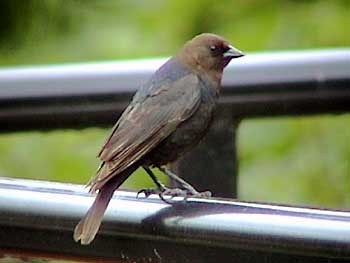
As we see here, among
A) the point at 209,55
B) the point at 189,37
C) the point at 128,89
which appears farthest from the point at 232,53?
the point at 189,37

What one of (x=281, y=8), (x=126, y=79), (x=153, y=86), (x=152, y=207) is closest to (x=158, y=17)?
(x=281, y=8)

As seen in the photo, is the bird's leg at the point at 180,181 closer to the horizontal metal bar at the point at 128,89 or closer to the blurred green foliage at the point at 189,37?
the horizontal metal bar at the point at 128,89

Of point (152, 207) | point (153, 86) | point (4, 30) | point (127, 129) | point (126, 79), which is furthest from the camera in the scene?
point (4, 30)

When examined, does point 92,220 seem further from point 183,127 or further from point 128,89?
point 128,89

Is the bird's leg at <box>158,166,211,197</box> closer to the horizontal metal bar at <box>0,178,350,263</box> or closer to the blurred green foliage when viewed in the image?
the horizontal metal bar at <box>0,178,350,263</box>

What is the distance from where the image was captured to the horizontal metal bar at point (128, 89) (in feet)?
11.3

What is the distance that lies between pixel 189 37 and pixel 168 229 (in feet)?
8.88

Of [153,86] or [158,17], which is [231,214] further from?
[158,17]

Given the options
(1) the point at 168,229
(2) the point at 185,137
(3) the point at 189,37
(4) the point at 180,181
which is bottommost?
(3) the point at 189,37

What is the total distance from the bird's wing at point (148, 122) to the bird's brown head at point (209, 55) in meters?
0.06

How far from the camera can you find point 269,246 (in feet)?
6.72

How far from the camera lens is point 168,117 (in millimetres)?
3102

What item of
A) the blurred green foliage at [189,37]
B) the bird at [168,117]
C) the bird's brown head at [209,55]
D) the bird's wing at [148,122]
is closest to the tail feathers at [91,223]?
the bird at [168,117]

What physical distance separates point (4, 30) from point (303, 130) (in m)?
A: 1.04
